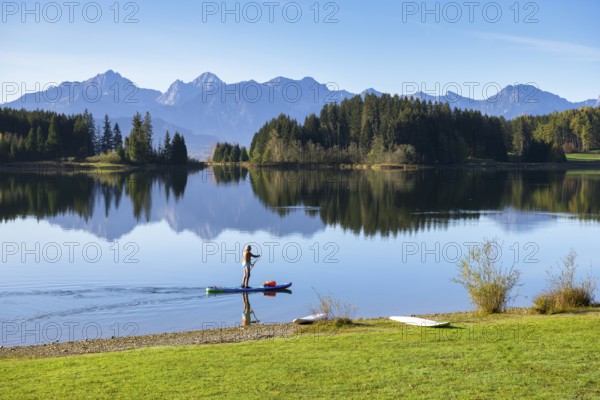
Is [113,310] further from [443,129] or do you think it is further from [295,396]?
[443,129]

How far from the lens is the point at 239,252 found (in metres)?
40.4

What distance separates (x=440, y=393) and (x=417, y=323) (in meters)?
7.84

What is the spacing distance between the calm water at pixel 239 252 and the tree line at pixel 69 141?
88166mm

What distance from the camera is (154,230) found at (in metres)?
51.7

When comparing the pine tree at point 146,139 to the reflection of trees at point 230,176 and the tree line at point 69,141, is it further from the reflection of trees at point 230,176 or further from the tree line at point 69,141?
the reflection of trees at point 230,176

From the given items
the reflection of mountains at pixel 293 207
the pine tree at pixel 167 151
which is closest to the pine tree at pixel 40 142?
the pine tree at pixel 167 151

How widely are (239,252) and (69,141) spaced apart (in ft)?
484

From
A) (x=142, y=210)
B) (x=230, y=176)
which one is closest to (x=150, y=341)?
(x=142, y=210)

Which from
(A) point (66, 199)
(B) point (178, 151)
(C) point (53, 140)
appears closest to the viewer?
(A) point (66, 199)

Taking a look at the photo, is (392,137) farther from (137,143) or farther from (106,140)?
(106,140)

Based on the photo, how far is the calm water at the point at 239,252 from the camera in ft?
85.2

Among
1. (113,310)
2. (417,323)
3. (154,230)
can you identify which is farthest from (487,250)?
(154,230)

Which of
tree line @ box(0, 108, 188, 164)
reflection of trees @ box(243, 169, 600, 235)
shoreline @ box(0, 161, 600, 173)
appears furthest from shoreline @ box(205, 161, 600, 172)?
reflection of trees @ box(243, 169, 600, 235)

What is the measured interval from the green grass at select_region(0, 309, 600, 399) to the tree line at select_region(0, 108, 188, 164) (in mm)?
150898
